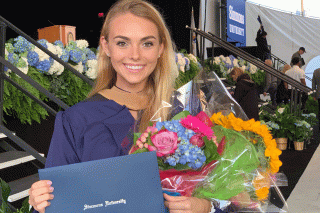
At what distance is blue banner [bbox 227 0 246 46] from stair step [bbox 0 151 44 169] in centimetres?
1065

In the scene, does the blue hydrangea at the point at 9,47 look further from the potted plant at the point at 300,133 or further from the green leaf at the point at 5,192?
the potted plant at the point at 300,133

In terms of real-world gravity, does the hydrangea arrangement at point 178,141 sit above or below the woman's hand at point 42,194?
A: above

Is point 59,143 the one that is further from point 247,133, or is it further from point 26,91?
point 26,91

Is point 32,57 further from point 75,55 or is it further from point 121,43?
point 121,43

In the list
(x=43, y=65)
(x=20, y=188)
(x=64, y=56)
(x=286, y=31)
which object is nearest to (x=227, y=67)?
(x=64, y=56)

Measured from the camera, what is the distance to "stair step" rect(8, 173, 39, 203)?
9.46ft

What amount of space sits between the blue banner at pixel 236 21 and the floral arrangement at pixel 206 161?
41.3ft

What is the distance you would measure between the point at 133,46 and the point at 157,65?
0.22m

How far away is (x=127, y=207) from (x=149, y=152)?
14cm

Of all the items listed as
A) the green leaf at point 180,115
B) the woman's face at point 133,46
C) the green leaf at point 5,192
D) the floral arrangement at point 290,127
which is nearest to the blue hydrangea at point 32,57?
the green leaf at point 5,192

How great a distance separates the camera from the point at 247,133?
3.43 feet

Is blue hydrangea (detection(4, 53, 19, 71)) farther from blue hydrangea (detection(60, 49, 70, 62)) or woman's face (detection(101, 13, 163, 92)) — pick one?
woman's face (detection(101, 13, 163, 92))

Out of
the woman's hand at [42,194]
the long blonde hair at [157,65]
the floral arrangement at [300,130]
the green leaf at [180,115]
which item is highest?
the long blonde hair at [157,65]

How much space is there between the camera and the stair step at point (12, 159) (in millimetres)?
3172
